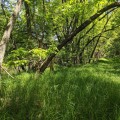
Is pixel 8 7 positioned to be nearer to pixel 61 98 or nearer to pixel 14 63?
pixel 14 63

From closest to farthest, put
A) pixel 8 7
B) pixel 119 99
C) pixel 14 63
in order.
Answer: pixel 119 99 → pixel 14 63 → pixel 8 7

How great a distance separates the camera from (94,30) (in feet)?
83.7

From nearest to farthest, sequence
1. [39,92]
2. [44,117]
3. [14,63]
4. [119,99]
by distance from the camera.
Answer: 1. [44,117]
2. [119,99]
3. [39,92]
4. [14,63]

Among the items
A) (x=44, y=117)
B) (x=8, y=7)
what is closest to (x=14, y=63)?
(x=44, y=117)

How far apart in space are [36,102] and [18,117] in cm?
→ 69

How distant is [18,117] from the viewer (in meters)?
3.96

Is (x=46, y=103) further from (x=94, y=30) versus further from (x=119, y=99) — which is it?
(x=94, y=30)

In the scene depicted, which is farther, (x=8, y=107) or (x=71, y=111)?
(x=8, y=107)

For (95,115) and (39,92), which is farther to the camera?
(39,92)

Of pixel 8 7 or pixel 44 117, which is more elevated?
pixel 8 7

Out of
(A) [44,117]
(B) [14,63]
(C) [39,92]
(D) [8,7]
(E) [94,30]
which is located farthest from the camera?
(E) [94,30]

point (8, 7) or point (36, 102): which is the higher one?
point (8, 7)

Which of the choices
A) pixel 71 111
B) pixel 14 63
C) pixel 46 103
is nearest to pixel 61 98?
pixel 46 103

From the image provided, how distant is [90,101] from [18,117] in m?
1.54
